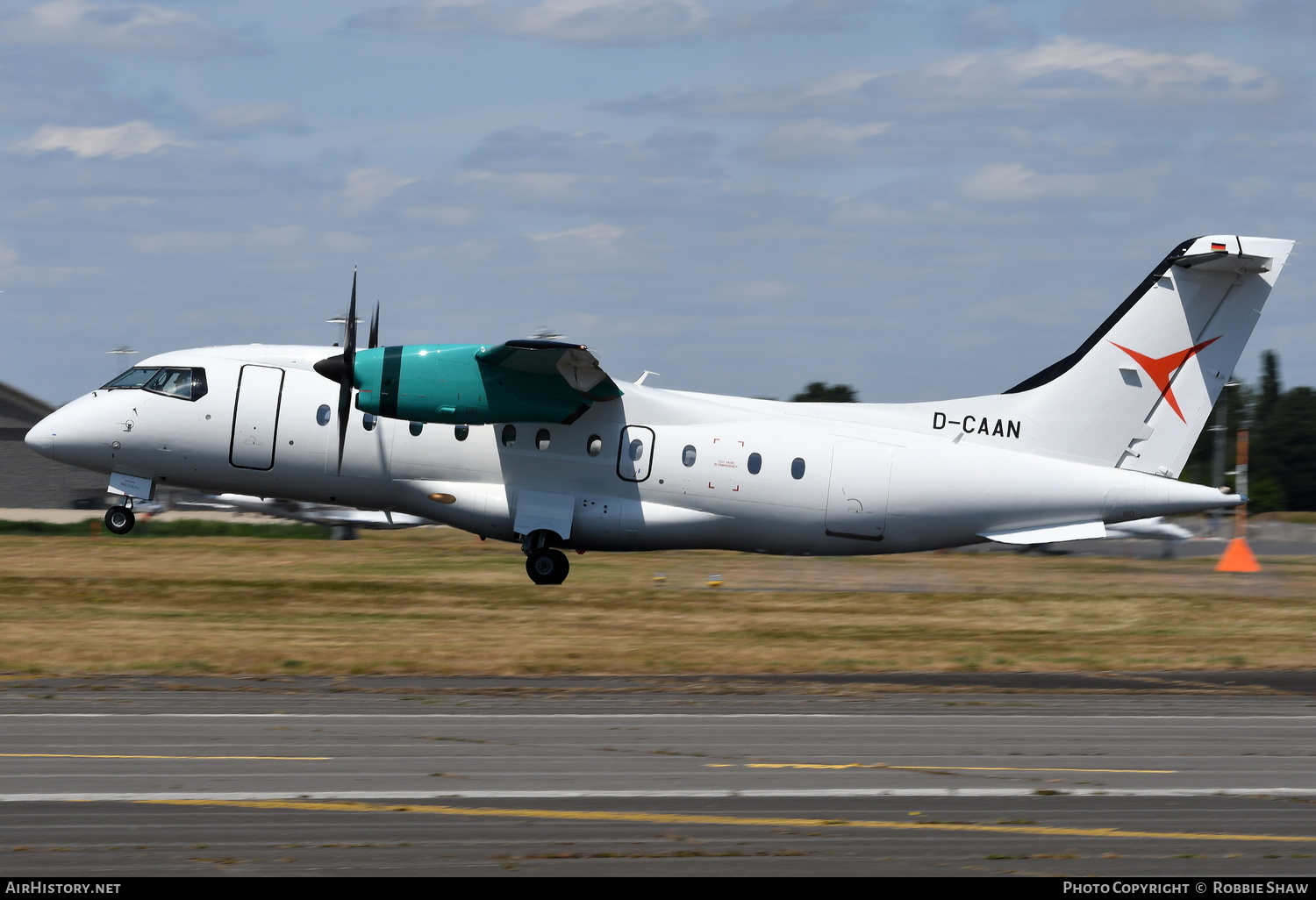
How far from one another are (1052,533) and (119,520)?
15679 millimetres

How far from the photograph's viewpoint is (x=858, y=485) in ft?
75.6

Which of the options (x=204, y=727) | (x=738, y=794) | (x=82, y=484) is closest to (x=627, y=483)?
(x=204, y=727)

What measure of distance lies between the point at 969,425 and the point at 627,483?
19.5 feet

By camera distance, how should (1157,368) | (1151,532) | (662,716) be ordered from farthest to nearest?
(1151,532) < (1157,368) < (662,716)

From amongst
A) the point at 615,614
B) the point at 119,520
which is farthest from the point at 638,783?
the point at 119,520

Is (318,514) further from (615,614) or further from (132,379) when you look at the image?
(615,614)

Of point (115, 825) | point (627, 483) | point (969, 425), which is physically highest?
point (969, 425)

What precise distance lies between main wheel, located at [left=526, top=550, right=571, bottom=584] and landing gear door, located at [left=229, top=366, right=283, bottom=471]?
4646 mm

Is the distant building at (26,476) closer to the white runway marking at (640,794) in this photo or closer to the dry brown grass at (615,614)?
the dry brown grass at (615,614)

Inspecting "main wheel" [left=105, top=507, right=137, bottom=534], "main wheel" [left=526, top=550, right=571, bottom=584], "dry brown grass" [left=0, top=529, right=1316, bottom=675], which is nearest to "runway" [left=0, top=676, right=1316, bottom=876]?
"dry brown grass" [left=0, top=529, right=1316, bottom=675]

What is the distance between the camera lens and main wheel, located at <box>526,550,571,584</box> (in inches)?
930

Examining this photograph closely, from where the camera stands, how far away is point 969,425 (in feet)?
77.3

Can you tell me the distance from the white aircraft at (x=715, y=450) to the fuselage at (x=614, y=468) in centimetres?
3
